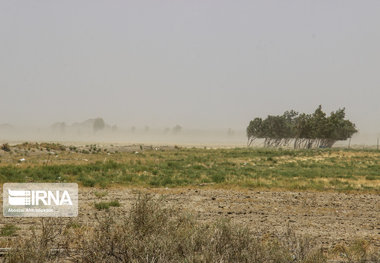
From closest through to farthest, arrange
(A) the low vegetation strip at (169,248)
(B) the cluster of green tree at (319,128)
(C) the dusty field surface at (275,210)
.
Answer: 1. (A) the low vegetation strip at (169,248)
2. (C) the dusty field surface at (275,210)
3. (B) the cluster of green tree at (319,128)

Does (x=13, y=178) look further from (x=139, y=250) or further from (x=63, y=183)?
(x=139, y=250)

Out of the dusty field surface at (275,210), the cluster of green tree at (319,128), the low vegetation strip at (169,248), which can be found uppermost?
the cluster of green tree at (319,128)

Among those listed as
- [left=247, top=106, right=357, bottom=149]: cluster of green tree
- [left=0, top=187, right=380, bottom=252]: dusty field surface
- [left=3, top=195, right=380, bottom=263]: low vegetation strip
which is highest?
[left=247, top=106, right=357, bottom=149]: cluster of green tree

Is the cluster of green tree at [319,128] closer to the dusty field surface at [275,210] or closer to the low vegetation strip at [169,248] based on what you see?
the dusty field surface at [275,210]

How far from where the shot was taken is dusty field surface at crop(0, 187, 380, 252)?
10.9 meters

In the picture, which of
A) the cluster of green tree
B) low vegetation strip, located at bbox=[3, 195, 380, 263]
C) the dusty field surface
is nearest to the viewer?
low vegetation strip, located at bbox=[3, 195, 380, 263]

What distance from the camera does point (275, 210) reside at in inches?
563

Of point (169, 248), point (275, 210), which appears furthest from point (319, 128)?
point (169, 248)

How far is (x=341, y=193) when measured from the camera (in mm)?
19297

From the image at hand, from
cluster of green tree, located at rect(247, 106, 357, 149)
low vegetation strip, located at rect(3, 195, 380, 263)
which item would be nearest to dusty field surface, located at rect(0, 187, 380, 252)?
low vegetation strip, located at rect(3, 195, 380, 263)

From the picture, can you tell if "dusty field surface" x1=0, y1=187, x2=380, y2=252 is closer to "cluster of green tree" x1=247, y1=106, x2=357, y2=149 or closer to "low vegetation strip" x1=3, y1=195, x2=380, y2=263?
"low vegetation strip" x1=3, y1=195, x2=380, y2=263

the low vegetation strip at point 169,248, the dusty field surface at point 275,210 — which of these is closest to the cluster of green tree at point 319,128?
the dusty field surface at point 275,210

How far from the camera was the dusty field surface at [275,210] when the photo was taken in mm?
10906

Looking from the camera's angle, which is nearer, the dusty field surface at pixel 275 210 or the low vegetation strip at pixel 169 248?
the low vegetation strip at pixel 169 248
